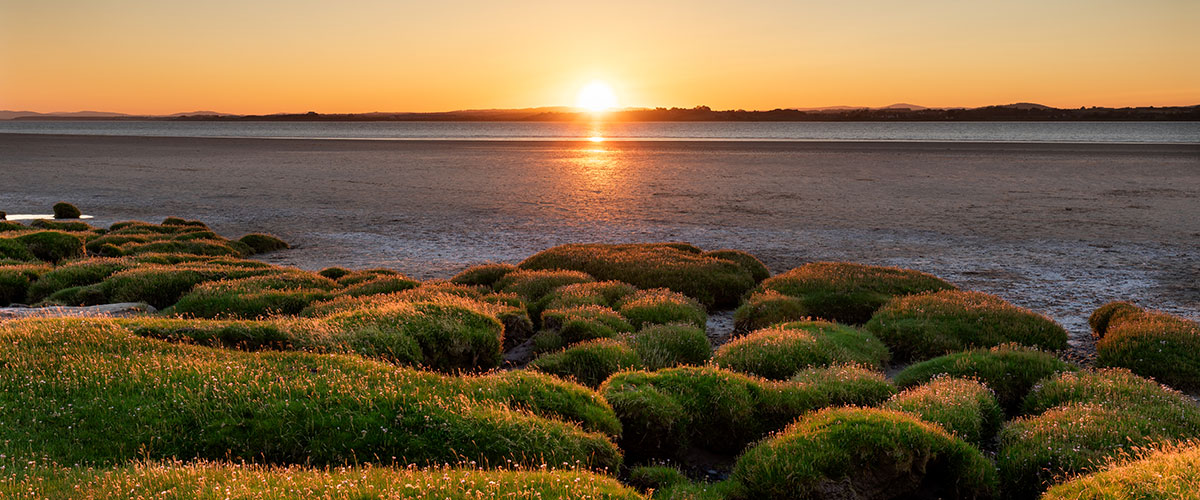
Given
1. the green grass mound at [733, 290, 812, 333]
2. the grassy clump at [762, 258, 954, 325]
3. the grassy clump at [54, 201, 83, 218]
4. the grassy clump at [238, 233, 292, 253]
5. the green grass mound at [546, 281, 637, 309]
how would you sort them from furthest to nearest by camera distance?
the grassy clump at [54, 201, 83, 218] → the grassy clump at [238, 233, 292, 253] → the grassy clump at [762, 258, 954, 325] → the green grass mound at [546, 281, 637, 309] → the green grass mound at [733, 290, 812, 333]

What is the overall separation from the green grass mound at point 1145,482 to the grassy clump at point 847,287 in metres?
9.78

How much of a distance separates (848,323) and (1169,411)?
7.60 metres

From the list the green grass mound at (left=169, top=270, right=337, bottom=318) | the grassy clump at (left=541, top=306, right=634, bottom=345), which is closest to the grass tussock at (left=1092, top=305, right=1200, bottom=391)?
the grassy clump at (left=541, top=306, right=634, bottom=345)

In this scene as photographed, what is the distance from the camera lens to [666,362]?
1417 cm

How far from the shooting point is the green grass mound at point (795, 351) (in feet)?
44.9

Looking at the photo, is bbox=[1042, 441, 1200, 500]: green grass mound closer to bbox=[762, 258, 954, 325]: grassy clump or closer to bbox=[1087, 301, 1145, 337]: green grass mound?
bbox=[1087, 301, 1145, 337]: green grass mound

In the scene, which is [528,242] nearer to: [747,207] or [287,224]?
[287,224]

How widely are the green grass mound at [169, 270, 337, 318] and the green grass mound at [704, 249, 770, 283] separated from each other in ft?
37.8

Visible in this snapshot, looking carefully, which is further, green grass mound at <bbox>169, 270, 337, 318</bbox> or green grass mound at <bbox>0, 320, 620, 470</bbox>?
green grass mound at <bbox>169, 270, 337, 318</bbox>

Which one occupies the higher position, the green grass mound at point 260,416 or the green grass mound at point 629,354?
the green grass mound at point 260,416

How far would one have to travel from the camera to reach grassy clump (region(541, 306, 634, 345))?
15.3 metres

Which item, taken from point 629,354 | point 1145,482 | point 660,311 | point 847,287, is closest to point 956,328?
point 847,287

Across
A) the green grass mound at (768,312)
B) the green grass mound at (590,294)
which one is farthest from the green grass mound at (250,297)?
the green grass mound at (768,312)

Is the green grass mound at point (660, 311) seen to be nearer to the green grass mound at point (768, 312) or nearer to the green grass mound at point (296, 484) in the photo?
the green grass mound at point (768, 312)
